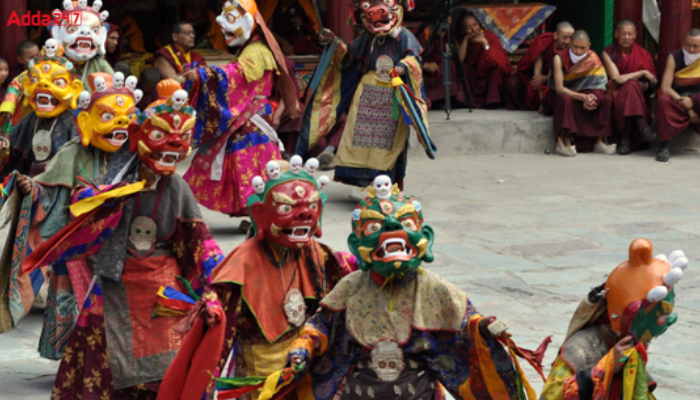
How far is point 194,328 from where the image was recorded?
5.05 meters

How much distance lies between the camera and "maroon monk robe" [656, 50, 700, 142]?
12375mm

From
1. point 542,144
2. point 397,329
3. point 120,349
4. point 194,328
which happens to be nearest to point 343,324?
point 397,329

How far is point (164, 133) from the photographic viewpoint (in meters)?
5.61

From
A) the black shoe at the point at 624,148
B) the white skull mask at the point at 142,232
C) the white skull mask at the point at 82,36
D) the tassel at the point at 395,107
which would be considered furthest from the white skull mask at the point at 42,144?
the black shoe at the point at 624,148

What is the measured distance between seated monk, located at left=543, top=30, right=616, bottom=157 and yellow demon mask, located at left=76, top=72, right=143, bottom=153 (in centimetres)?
688

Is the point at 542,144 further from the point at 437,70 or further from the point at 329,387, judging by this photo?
the point at 329,387

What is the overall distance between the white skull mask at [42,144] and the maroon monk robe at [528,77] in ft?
22.8

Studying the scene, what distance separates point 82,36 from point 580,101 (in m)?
5.64

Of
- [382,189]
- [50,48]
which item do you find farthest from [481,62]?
[382,189]

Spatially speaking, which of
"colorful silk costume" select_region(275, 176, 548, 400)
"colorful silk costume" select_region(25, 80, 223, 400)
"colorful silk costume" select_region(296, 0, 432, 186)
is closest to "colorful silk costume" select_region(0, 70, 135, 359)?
"colorful silk costume" select_region(25, 80, 223, 400)

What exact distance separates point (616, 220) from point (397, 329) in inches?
207

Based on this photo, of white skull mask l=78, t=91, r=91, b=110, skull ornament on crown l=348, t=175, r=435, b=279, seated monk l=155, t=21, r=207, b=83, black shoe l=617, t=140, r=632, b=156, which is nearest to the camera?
skull ornament on crown l=348, t=175, r=435, b=279

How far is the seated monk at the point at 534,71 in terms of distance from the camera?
13250 mm

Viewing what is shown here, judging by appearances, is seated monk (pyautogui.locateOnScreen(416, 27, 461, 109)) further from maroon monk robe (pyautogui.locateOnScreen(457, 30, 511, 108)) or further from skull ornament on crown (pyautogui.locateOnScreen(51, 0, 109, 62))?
skull ornament on crown (pyautogui.locateOnScreen(51, 0, 109, 62))
